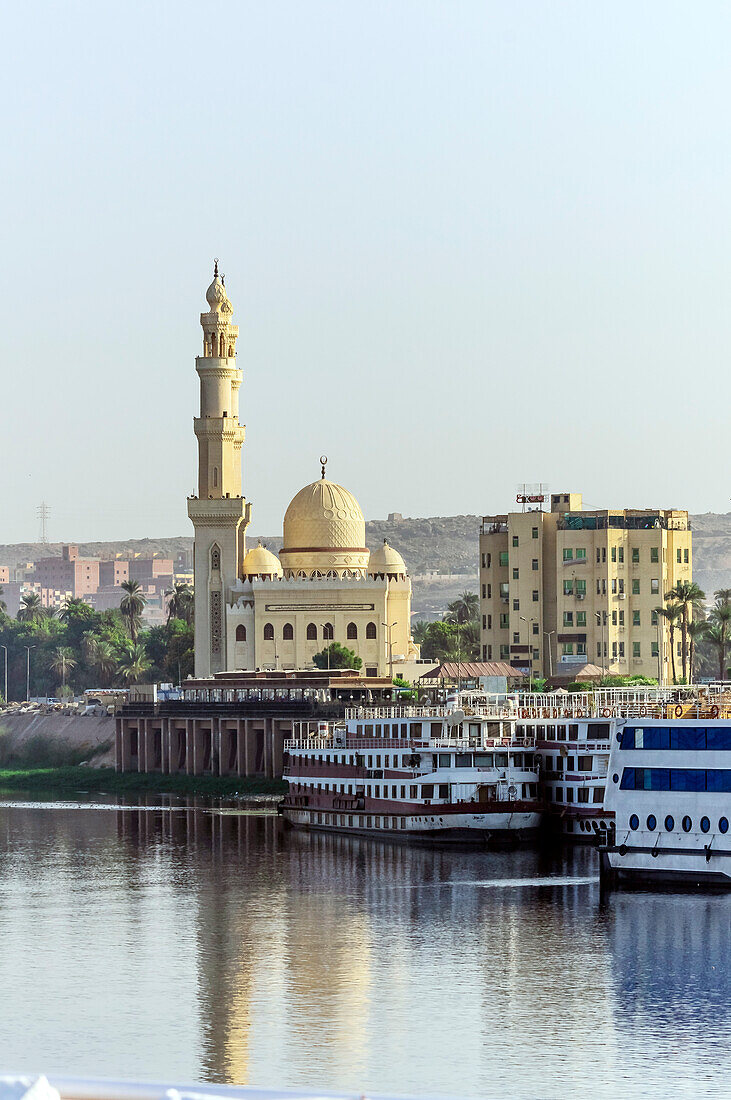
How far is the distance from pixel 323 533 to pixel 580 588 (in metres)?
19.7

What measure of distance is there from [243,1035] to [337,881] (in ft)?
80.3

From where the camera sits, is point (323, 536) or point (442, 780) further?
point (323, 536)

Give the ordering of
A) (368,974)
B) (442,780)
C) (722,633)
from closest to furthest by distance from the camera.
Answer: (368,974) < (442,780) < (722,633)

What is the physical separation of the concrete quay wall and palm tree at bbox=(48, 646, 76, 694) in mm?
35703

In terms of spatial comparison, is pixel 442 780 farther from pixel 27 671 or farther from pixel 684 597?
pixel 27 671

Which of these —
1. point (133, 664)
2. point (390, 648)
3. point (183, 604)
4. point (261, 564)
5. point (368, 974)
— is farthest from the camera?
point (183, 604)

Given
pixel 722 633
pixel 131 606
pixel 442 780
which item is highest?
pixel 131 606

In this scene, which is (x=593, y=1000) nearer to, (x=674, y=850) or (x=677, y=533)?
(x=674, y=850)

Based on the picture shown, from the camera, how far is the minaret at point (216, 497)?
444ft

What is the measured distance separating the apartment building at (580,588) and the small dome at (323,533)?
10.6 metres

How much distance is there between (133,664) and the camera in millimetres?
167000

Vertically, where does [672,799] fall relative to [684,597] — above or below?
below

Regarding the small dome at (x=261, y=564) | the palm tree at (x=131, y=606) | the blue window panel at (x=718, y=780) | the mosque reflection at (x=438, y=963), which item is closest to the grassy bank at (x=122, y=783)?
the small dome at (x=261, y=564)

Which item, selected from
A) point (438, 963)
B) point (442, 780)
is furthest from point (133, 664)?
point (438, 963)
